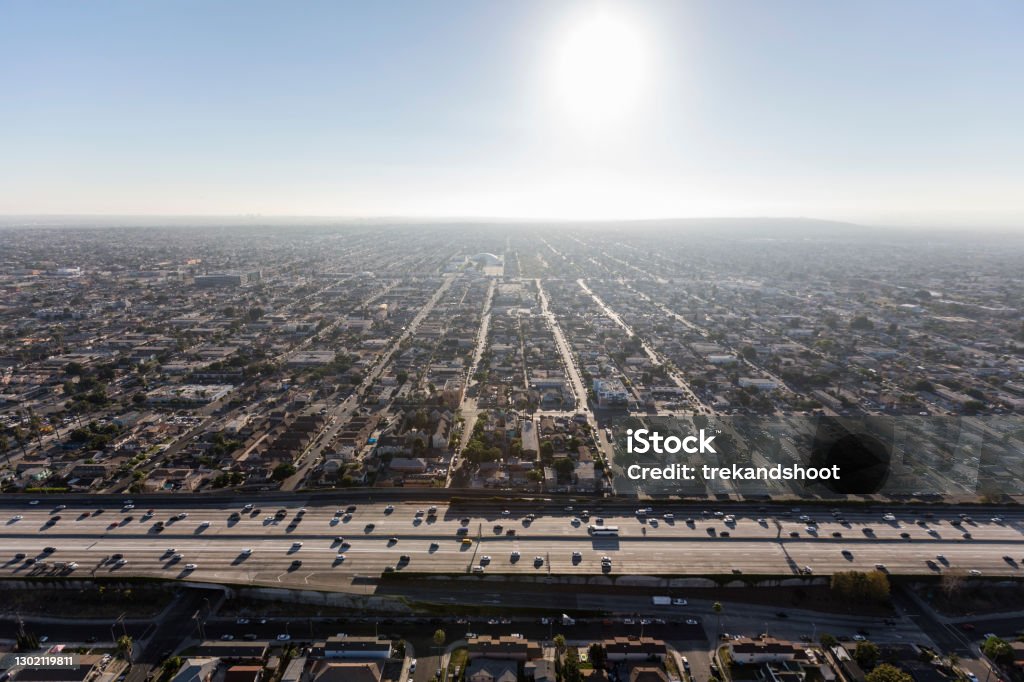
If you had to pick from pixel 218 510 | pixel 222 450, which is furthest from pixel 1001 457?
pixel 222 450

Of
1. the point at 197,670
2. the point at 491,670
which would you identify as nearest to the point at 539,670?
the point at 491,670

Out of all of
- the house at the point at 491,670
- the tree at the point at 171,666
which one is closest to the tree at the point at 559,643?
the house at the point at 491,670

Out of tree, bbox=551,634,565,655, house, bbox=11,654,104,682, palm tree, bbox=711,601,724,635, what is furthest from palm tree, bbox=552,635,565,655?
house, bbox=11,654,104,682

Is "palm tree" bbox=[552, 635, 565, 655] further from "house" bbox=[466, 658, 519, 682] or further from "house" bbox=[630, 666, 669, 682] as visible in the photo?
"house" bbox=[630, 666, 669, 682]

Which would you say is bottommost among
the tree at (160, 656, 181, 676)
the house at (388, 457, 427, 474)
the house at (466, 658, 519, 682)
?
the tree at (160, 656, 181, 676)

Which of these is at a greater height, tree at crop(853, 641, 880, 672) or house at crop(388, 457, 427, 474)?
house at crop(388, 457, 427, 474)

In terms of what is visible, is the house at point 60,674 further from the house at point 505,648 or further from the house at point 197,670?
A: the house at point 505,648
